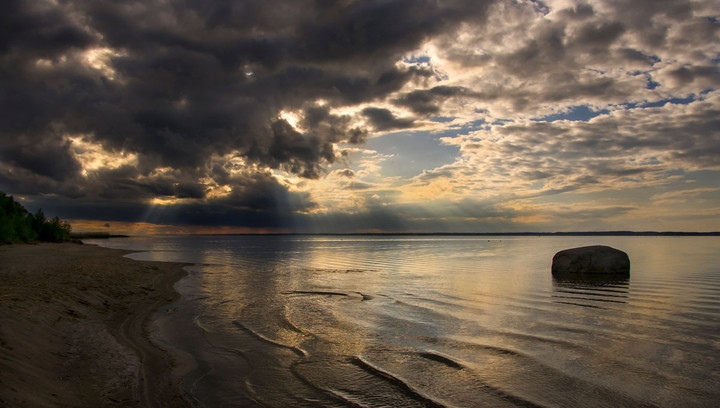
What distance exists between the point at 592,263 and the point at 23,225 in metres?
94.0

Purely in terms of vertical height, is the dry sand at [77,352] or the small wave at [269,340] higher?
the dry sand at [77,352]

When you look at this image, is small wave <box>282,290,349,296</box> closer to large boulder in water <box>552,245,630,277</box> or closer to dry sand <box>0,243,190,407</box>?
dry sand <box>0,243,190,407</box>

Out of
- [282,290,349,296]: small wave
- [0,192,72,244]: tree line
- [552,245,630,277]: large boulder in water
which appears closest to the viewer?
[282,290,349,296]: small wave

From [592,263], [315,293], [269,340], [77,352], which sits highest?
[592,263]

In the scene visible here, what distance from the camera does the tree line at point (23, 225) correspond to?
6249 cm

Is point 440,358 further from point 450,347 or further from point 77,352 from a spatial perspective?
point 77,352

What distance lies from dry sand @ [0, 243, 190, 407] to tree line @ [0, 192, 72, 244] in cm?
6361

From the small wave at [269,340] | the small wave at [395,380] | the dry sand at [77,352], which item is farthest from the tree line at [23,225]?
the small wave at [395,380]

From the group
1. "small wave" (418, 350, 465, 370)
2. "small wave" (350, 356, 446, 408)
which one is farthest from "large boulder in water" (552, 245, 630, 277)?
"small wave" (350, 356, 446, 408)

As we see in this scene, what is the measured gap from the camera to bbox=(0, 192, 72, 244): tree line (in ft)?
205

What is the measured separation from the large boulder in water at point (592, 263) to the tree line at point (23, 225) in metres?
78.8

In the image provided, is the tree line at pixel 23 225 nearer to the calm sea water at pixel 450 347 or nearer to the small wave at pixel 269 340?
the calm sea water at pixel 450 347

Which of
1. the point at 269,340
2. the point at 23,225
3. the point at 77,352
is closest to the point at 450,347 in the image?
the point at 269,340

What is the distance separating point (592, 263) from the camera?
25.4 meters
